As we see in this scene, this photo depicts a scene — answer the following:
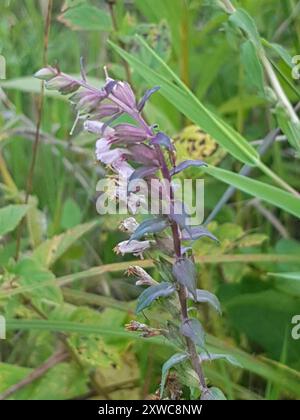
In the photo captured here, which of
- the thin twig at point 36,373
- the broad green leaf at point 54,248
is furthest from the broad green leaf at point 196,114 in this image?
the thin twig at point 36,373

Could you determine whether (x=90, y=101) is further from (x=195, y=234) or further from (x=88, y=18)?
(x=88, y=18)

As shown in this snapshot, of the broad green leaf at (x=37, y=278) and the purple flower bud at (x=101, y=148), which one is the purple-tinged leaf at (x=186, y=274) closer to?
the purple flower bud at (x=101, y=148)

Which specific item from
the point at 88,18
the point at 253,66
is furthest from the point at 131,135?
the point at 88,18

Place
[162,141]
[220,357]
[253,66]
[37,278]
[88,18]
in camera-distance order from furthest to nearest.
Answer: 1. [88,18]
2. [37,278]
3. [253,66]
4. [220,357]
5. [162,141]

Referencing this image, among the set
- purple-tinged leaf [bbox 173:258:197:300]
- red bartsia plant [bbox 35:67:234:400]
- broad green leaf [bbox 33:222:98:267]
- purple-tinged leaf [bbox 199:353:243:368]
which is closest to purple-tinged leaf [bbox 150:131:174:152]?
red bartsia plant [bbox 35:67:234:400]

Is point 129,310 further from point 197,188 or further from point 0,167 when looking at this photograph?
point 0,167

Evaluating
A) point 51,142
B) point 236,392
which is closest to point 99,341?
point 236,392
